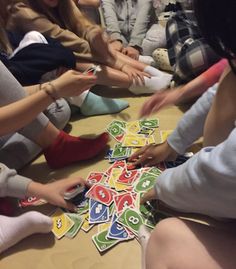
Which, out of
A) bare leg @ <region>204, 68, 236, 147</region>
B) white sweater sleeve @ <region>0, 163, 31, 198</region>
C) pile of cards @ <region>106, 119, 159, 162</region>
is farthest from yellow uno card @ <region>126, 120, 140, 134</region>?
bare leg @ <region>204, 68, 236, 147</region>

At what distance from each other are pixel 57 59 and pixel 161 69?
1.85 feet

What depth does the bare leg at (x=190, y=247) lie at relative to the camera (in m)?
0.61

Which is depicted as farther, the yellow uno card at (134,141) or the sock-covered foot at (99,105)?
the sock-covered foot at (99,105)

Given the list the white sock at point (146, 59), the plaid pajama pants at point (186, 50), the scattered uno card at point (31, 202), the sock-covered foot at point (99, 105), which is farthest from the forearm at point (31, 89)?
the white sock at point (146, 59)

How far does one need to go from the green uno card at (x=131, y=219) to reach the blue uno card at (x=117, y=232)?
0.01m

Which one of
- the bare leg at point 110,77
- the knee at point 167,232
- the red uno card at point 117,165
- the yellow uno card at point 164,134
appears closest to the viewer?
the knee at point 167,232

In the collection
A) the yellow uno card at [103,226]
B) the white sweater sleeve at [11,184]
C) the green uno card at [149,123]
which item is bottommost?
the green uno card at [149,123]

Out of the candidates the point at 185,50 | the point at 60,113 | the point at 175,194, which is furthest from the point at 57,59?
the point at 175,194

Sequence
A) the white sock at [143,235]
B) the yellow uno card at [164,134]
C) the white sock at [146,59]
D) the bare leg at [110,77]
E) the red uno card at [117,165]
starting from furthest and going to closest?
the white sock at [146,59]
the bare leg at [110,77]
the yellow uno card at [164,134]
the red uno card at [117,165]
the white sock at [143,235]

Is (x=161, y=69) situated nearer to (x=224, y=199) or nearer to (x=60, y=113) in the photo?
(x=60, y=113)

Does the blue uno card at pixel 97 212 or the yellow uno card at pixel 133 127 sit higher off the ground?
the blue uno card at pixel 97 212

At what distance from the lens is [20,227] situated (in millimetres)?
928

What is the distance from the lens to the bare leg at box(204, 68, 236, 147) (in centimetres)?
69

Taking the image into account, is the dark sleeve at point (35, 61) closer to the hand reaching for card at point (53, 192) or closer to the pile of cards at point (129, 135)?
the pile of cards at point (129, 135)
